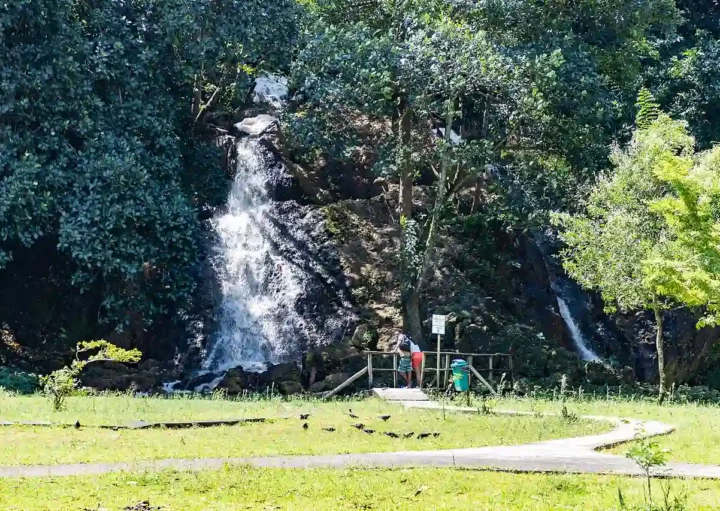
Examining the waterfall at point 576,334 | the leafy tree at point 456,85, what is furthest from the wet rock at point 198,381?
the waterfall at point 576,334

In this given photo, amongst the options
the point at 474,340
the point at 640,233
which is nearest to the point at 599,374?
the point at 474,340

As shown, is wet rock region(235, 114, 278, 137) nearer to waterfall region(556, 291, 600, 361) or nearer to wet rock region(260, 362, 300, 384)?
wet rock region(260, 362, 300, 384)

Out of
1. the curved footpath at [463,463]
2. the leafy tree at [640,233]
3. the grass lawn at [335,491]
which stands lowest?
the grass lawn at [335,491]

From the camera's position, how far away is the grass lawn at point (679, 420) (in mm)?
11477

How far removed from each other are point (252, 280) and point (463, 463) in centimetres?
2160

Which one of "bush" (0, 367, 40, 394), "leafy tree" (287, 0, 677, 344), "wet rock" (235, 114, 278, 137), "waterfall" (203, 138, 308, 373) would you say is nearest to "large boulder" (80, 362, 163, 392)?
"bush" (0, 367, 40, 394)

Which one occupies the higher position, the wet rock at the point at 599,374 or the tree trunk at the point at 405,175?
the tree trunk at the point at 405,175

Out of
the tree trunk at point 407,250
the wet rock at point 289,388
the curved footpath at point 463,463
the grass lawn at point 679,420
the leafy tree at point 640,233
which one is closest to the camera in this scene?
the curved footpath at point 463,463

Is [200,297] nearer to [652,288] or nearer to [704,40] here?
[652,288]

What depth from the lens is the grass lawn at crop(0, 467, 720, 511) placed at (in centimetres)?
785

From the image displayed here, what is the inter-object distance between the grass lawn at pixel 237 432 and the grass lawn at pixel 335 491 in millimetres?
1702

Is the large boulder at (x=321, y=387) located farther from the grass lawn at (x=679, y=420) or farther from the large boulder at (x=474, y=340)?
the grass lawn at (x=679, y=420)

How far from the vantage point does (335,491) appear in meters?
8.48

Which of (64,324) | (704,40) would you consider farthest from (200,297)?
(704,40)
